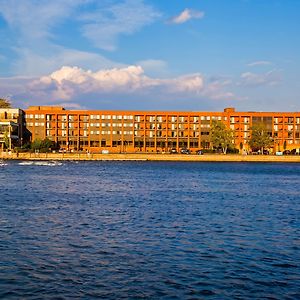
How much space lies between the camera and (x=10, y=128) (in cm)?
18850

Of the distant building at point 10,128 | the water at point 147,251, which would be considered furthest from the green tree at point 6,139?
the water at point 147,251

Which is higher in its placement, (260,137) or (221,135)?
(221,135)

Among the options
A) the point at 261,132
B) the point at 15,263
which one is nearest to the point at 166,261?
the point at 15,263

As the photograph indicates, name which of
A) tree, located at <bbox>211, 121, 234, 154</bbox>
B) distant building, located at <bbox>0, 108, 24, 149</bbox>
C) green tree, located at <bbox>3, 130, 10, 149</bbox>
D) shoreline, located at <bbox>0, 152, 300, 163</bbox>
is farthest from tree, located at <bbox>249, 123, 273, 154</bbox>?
green tree, located at <bbox>3, 130, 10, 149</bbox>

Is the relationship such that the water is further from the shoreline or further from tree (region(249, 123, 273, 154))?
tree (region(249, 123, 273, 154))

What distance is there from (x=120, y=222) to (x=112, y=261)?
1141cm

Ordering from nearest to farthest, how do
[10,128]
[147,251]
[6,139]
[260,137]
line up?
[147,251]
[6,139]
[260,137]
[10,128]

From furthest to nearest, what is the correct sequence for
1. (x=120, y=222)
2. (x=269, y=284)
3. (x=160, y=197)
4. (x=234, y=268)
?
(x=160, y=197)
(x=120, y=222)
(x=234, y=268)
(x=269, y=284)

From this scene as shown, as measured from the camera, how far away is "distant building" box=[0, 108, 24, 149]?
185 m

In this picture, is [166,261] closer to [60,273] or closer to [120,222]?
[60,273]

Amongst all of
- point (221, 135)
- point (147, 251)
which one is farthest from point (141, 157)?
point (147, 251)

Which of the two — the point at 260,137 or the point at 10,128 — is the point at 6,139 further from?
the point at 260,137

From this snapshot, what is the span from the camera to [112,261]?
78.1 ft

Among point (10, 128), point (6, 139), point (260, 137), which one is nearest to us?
point (6, 139)
